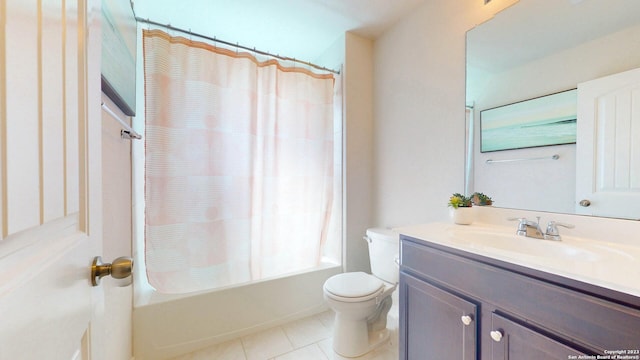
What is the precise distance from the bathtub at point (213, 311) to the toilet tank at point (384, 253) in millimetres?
490

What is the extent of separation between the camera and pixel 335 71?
2055 millimetres

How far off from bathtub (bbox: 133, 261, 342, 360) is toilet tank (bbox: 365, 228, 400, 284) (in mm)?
490

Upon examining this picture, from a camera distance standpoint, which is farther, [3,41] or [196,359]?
[196,359]

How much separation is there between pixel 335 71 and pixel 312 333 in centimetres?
204

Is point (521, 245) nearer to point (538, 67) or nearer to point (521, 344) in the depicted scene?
point (521, 344)

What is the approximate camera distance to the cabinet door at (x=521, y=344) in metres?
0.66

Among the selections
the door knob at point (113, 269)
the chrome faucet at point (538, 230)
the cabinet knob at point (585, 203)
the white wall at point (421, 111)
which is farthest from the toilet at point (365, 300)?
the door knob at point (113, 269)

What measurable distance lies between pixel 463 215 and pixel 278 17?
1.77m

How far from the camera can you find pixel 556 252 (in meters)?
0.95

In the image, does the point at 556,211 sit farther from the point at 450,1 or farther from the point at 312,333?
the point at 312,333

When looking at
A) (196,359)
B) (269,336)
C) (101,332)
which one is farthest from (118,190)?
(269,336)

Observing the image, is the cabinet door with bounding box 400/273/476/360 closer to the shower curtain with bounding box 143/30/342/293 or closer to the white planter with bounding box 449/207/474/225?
the white planter with bounding box 449/207/474/225

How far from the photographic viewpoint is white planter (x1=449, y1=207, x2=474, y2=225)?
51.1 inches

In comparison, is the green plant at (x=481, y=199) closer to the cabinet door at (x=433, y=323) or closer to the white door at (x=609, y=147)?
the white door at (x=609, y=147)
